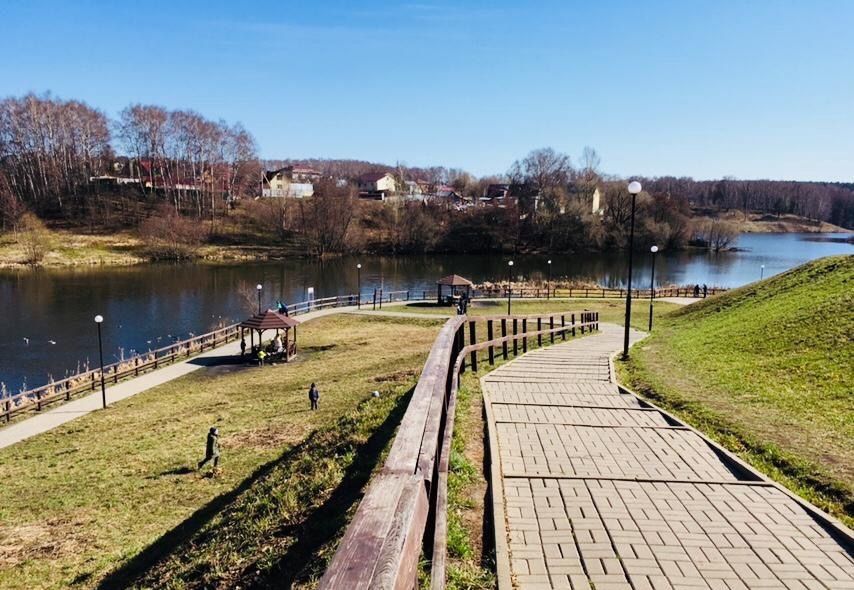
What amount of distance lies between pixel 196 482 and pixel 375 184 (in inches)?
4852

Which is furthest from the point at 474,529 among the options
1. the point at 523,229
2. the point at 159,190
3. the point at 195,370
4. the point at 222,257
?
the point at 159,190

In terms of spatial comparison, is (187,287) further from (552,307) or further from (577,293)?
(577,293)

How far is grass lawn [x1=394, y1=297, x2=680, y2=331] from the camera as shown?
109ft

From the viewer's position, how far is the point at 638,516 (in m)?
5.17

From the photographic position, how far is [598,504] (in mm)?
5375

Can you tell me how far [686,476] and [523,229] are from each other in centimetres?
8566

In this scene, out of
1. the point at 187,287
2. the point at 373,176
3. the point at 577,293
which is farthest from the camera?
the point at 373,176

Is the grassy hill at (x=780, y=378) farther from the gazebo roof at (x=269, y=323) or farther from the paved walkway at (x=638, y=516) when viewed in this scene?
the gazebo roof at (x=269, y=323)

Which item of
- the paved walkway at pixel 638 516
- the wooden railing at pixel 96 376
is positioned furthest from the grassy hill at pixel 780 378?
the wooden railing at pixel 96 376

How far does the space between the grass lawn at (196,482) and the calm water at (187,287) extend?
1062 cm

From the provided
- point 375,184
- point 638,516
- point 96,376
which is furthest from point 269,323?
point 375,184

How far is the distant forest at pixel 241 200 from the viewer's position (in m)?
82.6

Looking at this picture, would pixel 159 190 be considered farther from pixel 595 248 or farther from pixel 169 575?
pixel 169 575

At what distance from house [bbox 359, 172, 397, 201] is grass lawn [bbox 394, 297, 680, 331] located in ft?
280
